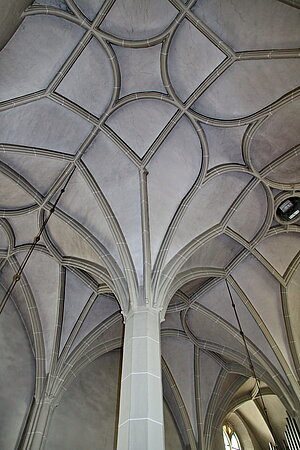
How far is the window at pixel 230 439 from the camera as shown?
58.2ft

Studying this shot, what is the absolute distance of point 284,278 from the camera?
13.0 metres

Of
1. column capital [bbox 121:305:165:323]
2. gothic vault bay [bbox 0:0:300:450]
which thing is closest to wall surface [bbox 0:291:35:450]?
gothic vault bay [bbox 0:0:300:450]

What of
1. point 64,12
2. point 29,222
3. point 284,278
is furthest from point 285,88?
point 29,222

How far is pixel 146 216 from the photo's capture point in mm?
10805

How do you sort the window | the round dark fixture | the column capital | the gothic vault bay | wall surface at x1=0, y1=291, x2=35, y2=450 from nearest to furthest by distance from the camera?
the gothic vault bay < the column capital < wall surface at x1=0, y1=291, x2=35, y2=450 < the round dark fixture < the window

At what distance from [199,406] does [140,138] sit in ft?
36.2

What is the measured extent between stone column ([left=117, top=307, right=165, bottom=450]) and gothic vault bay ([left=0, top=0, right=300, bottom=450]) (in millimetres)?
31

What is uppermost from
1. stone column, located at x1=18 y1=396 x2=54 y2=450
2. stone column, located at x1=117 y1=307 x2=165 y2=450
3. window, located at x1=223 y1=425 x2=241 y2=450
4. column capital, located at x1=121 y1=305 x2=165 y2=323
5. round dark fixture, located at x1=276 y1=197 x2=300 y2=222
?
round dark fixture, located at x1=276 y1=197 x2=300 y2=222

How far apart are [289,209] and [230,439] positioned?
496 inches

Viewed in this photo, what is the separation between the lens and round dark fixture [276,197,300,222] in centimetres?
1179

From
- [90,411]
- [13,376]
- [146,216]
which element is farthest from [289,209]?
[13,376]

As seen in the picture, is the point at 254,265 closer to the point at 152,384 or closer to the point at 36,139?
the point at 152,384

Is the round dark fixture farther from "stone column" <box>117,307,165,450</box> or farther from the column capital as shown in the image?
"stone column" <box>117,307,165,450</box>

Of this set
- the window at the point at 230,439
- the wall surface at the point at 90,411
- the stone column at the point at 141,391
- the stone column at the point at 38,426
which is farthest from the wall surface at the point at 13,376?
the window at the point at 230,439
